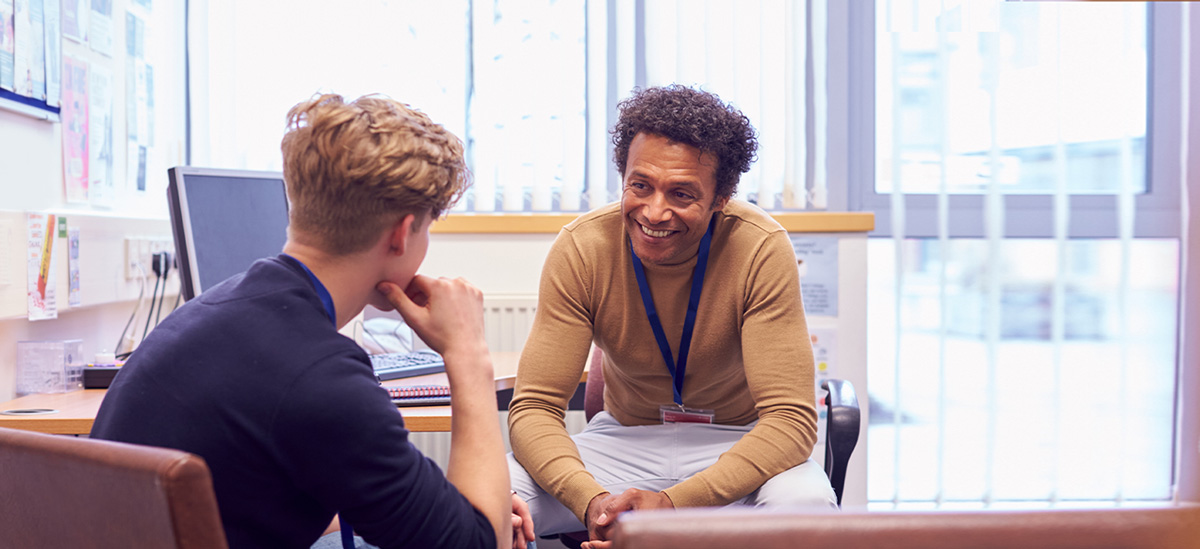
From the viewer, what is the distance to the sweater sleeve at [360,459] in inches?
31.5

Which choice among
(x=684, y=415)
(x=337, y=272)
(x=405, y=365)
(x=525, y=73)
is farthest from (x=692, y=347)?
(x=525, y=73)

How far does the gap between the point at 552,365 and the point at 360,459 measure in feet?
2.46

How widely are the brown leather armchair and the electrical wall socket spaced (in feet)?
6.68

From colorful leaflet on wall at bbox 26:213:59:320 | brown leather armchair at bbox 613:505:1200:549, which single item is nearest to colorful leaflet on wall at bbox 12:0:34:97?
colorful leaflet on wall at bbox 26:213:59:320

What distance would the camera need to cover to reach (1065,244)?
8.25 ft

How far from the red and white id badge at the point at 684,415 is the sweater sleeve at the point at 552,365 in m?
0.21

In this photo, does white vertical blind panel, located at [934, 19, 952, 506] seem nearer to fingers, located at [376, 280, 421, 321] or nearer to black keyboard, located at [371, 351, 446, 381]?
black keyboard, located at [371, 351, 446, 381]

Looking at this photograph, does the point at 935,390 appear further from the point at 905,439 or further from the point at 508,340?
the point at 508,340

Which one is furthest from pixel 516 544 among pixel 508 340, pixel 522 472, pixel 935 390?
pixel 935 390

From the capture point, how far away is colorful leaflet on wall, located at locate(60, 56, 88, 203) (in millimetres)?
1962

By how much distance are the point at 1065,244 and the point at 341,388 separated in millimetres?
2391

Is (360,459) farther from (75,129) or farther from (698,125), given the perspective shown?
(75,129)

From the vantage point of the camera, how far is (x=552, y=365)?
1.55m

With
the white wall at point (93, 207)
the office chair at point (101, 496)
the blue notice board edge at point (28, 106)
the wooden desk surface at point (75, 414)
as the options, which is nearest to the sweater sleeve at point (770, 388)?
the wooden desk surface at point (75, 414)
